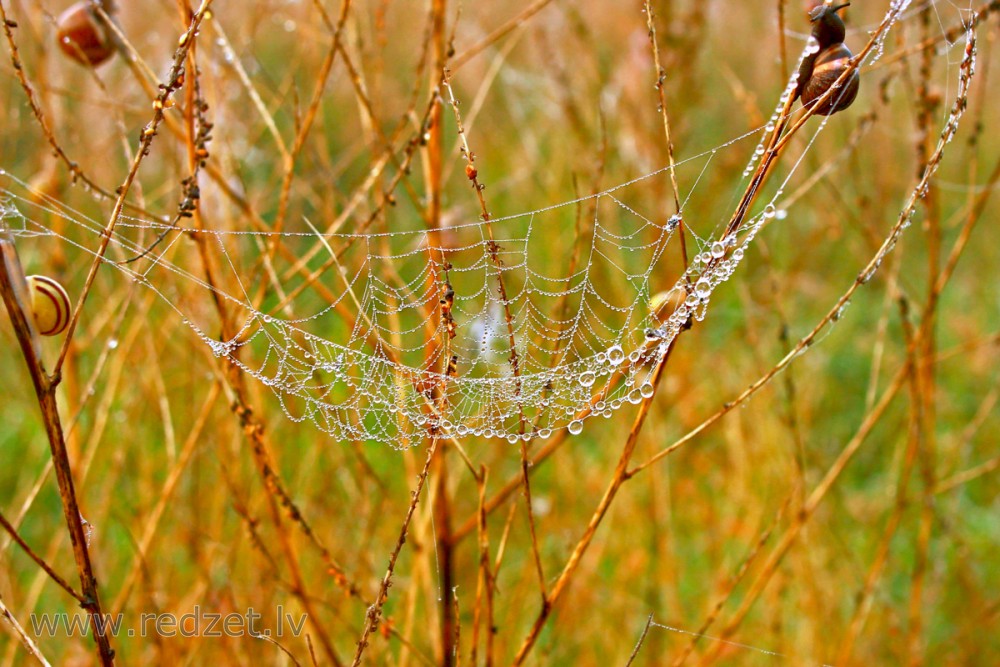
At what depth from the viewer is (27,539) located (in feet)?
9.91

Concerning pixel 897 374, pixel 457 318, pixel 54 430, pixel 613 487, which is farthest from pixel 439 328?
pixel 457 318

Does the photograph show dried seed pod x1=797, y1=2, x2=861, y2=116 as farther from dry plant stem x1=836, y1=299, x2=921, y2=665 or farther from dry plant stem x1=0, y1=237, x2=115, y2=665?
dry plant stem x1=0, y1=237, x2=115, y2=665

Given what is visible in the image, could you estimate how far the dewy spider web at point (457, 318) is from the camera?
1067 millimetres

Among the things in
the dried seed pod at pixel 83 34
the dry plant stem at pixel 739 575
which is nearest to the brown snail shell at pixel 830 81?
the dry plant stem at pixel 739 575

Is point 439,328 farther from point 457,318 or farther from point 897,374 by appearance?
point 457,318

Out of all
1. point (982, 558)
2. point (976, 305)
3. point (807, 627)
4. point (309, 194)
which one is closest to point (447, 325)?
point (309, 194)

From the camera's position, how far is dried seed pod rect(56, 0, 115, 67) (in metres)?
1.28

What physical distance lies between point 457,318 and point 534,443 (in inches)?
27.6

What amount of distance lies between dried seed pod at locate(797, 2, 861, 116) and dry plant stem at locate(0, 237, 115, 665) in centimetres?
83

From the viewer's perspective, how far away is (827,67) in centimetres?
90

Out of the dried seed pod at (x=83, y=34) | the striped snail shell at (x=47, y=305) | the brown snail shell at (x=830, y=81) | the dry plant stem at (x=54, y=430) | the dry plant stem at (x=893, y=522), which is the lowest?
the dry plant stem at (x=54, y=430)

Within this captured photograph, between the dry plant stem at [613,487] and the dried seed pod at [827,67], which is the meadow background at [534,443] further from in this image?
the dried seed pod at [827,67]

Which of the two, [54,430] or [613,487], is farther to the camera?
[613,487]

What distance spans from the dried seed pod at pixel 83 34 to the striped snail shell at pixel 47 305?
0.53 meters
